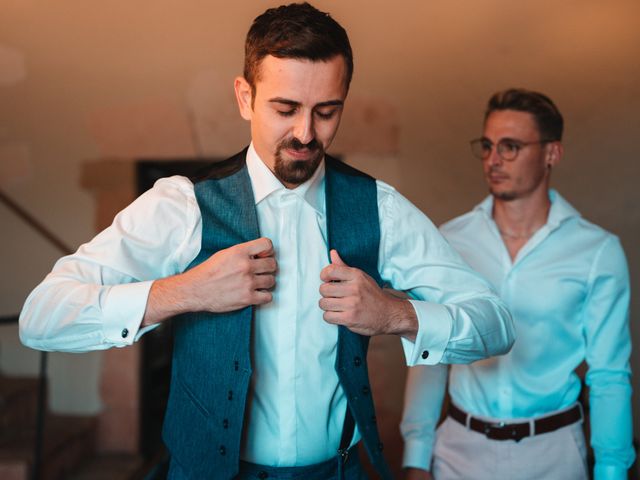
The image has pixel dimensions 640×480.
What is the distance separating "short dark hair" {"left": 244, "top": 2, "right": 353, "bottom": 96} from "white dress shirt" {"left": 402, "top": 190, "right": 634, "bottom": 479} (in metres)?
1.11

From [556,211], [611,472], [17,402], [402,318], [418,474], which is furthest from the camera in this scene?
[17,402]

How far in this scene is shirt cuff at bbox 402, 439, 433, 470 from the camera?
2322 millimetres

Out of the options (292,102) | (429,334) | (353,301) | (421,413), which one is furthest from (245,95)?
(421,413)

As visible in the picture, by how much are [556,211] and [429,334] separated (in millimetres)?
1125

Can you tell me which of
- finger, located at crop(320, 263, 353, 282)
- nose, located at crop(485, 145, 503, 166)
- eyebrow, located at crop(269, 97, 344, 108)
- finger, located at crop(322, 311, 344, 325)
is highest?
nose, located at crop(485, 145, 503, 166)

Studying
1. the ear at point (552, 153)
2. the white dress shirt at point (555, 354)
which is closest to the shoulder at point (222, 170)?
the white dress shirt at point (555, 354)

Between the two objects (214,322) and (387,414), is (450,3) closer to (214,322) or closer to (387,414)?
(387,414)

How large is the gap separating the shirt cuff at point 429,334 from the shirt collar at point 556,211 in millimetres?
1018

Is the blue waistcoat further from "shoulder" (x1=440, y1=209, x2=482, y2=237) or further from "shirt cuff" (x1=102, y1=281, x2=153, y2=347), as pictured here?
"shoulder" (x1=440, y1=209, x2=482, y2=237)

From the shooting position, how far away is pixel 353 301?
1416mm

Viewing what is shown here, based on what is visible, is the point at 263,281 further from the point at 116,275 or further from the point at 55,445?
the point at 55,445

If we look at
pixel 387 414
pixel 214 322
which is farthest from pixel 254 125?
pixel 387 414

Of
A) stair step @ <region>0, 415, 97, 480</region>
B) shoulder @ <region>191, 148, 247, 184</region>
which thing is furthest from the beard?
stair step @ <region>0, 415, 97, 480</region>

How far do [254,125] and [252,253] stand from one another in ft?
1.02
